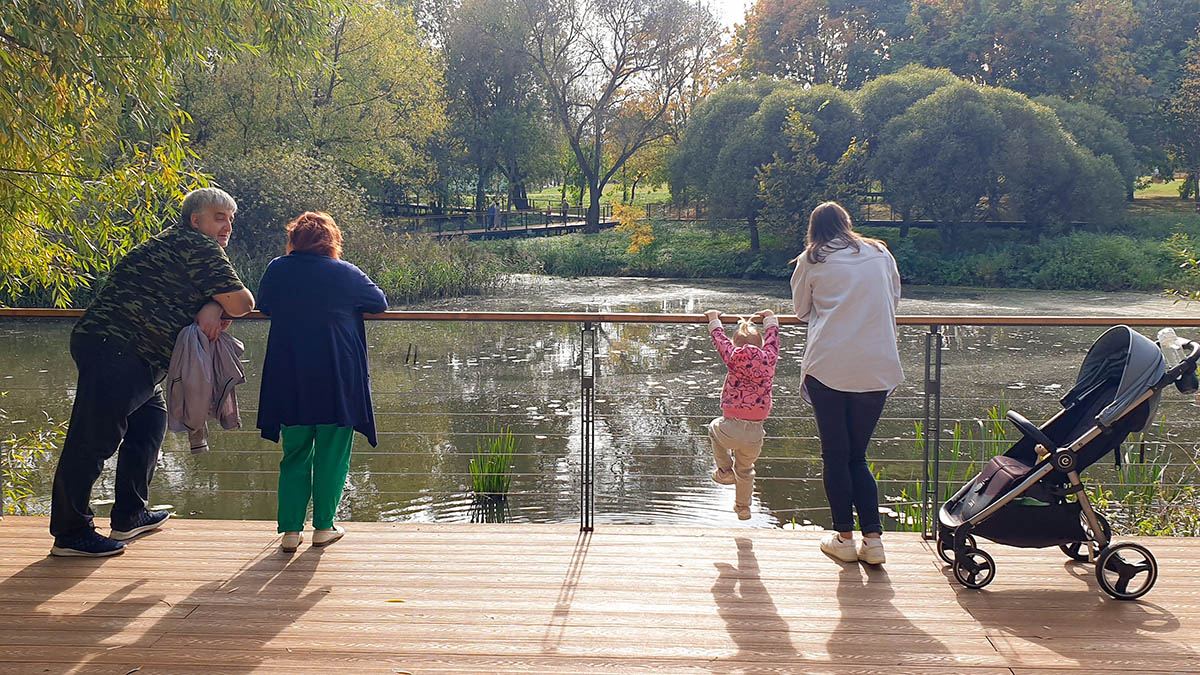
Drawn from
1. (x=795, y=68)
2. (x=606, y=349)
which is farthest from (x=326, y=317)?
(x=795, y=68)

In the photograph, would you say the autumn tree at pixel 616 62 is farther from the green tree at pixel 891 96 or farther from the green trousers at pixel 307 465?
the green trousers at pixel 307 465

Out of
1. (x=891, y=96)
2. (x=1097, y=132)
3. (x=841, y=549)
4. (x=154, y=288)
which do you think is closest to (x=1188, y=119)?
(x=1097, y=132)

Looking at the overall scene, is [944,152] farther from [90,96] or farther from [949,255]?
[90,96]

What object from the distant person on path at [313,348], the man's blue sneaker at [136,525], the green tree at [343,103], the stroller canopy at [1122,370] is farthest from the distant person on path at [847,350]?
the green tree at [343,103]

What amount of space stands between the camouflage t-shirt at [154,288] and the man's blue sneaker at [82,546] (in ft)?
→ 2.45

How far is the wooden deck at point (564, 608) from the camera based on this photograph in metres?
2.76

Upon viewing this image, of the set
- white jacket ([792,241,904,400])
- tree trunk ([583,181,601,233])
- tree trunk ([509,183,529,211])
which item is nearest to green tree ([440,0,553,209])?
tree trunk ([583,181,601,233])

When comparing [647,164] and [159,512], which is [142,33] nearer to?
[159,512]

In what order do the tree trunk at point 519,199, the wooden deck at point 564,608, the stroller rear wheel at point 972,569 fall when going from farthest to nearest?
1. the tree trunk at point 519,199
2. the stroller rear wheel at point 972,569
3. the wooden deck at point 564,608

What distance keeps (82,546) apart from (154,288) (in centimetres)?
102

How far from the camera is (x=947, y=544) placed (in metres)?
3.46

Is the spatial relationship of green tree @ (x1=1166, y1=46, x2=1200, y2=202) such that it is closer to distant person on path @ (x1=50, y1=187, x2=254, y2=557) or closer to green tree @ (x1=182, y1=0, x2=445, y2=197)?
green tree @ (x1=182, y1=0, x2=445, y2=197)

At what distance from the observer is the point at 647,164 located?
3600 centimetres

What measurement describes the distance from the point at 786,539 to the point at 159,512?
253 centimetres
